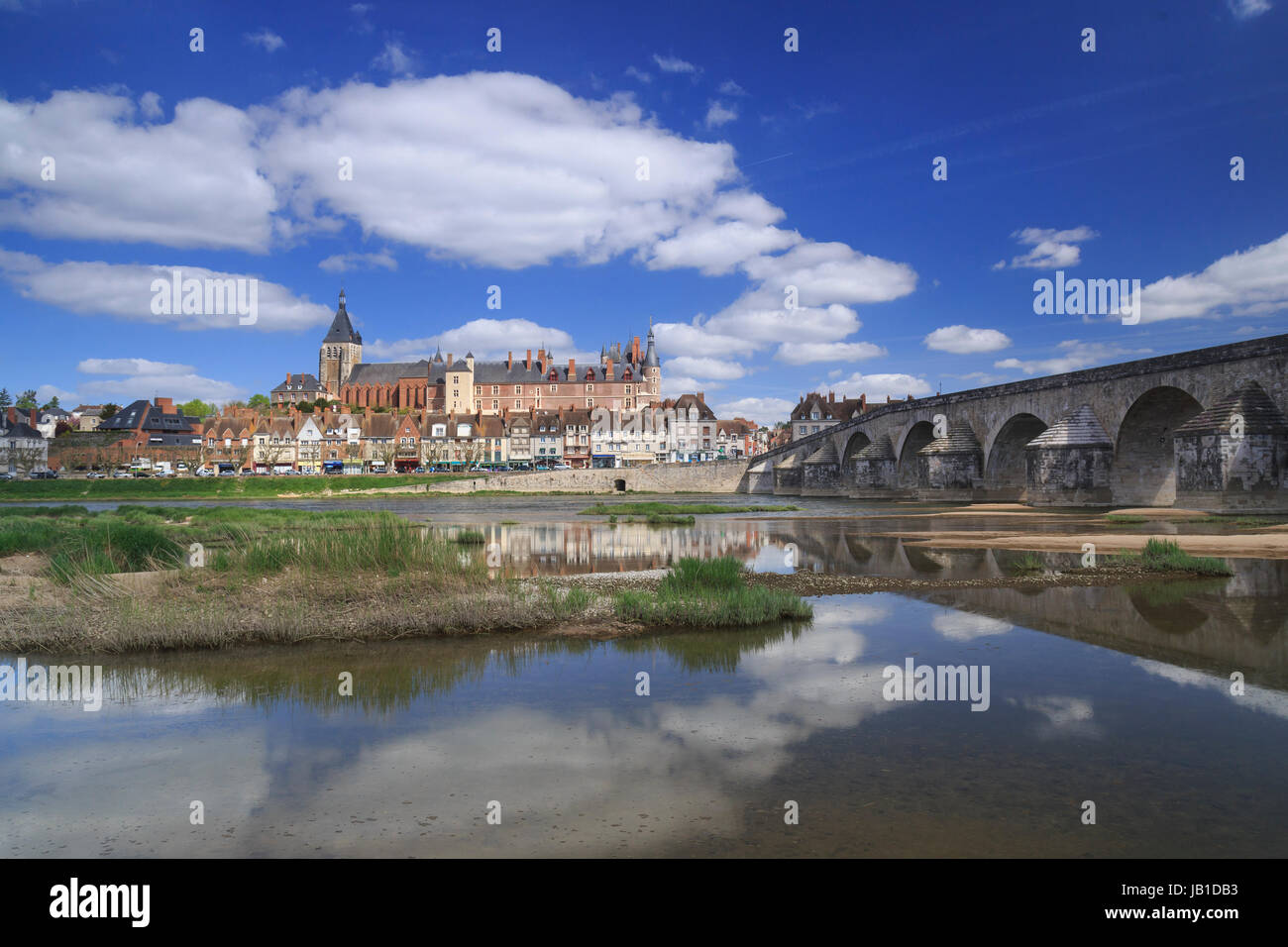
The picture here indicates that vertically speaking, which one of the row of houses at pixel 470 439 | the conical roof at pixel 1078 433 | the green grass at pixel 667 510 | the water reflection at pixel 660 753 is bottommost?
the water reflection at pixel 660 753

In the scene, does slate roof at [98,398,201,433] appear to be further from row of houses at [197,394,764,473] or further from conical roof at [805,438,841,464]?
conical roof at [805,438,841,464]

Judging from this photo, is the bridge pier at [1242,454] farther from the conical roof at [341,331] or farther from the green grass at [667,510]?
the conical roof at [341,331]

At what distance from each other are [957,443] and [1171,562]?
119 ft

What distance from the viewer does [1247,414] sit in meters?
27.8

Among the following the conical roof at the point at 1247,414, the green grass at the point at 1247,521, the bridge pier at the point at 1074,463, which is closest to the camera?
the green grass at the point at 1247,521

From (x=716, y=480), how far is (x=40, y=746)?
258 feet

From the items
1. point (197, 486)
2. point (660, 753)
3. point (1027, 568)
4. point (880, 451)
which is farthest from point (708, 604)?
point (197, 486)

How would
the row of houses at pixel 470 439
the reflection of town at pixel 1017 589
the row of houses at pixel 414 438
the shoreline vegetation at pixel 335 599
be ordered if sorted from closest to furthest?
the reflection of town at pixel 1017 589 < the shoreline vegetation at pixel 335 599 < the row of houses at pixel 414 438 < the row of houses at pixel 470 439

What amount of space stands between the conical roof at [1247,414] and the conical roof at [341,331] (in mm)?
172004

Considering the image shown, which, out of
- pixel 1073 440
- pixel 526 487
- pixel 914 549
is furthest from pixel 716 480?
pixel 914 549

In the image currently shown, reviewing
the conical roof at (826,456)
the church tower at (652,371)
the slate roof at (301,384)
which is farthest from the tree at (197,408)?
the conical roof at (826,456)

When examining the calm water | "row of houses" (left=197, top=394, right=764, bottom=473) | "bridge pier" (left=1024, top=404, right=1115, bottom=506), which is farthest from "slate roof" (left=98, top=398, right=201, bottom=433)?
the calm water

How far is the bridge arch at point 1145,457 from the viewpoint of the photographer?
36.0 metres
